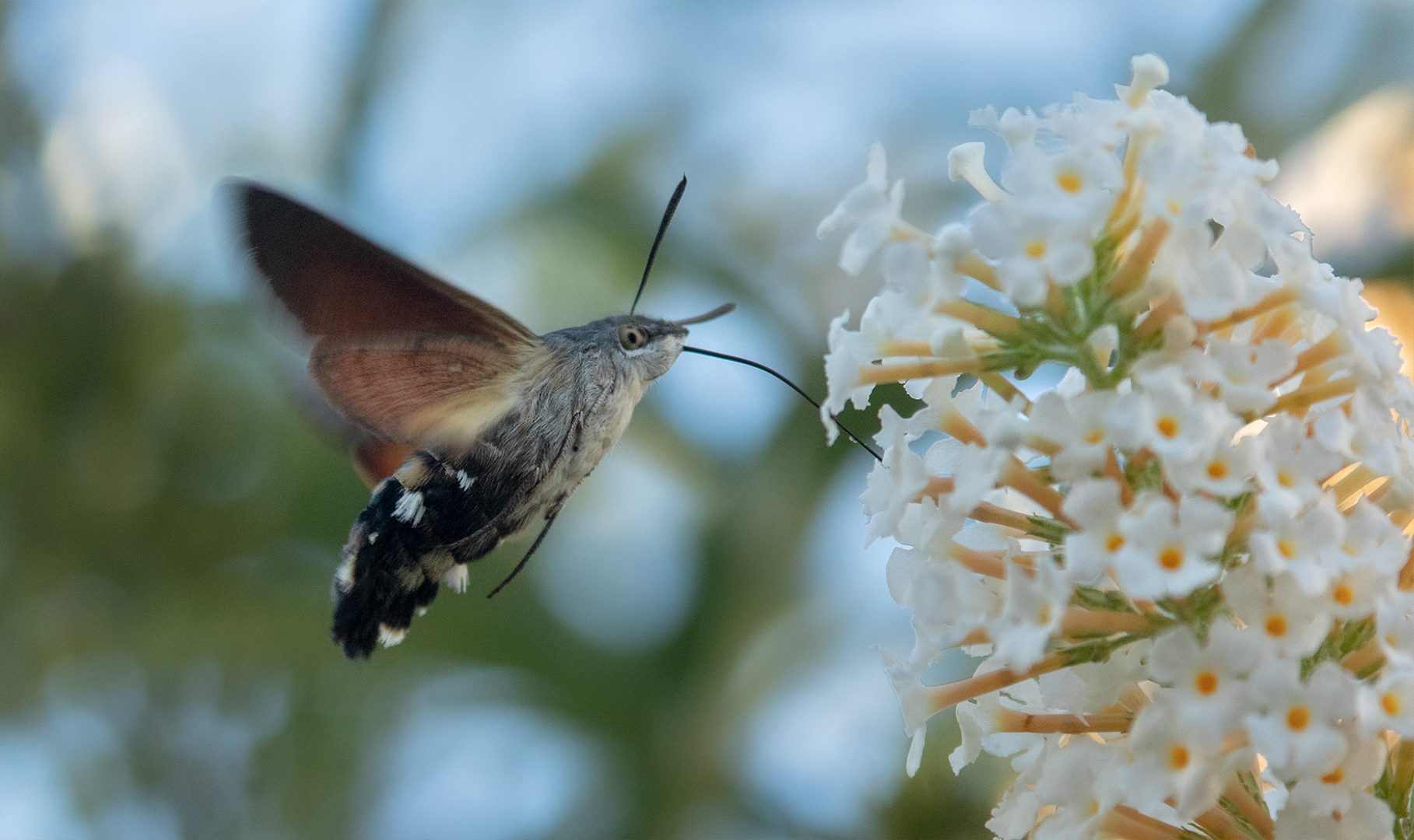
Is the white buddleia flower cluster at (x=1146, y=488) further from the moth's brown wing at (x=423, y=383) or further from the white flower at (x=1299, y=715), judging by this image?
the moth's brown wing at (x=423, y=383)

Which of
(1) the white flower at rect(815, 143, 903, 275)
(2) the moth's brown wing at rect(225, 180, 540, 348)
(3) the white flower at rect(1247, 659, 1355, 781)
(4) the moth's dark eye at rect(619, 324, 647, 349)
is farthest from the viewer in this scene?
(4) the moth's dark eye at rect(619, 324, 647, 349)

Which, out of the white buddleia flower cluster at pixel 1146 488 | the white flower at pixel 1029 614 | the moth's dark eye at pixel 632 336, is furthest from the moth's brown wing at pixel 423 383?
the white flower at pixel 1029 614

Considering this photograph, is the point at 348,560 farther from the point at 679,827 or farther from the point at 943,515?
the point at 679,827

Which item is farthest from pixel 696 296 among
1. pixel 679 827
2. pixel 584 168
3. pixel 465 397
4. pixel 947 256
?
pixel 947 256

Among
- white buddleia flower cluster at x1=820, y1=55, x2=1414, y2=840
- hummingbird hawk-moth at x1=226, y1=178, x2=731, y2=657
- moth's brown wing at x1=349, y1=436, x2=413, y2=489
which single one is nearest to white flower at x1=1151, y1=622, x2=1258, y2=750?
white buddleia flower cluster at x1=820, y1=55, x2=1414, y2=840

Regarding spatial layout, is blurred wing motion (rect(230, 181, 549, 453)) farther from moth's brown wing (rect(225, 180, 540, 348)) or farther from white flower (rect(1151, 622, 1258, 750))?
white flower (rect(1151, 622, 1258, 750))
